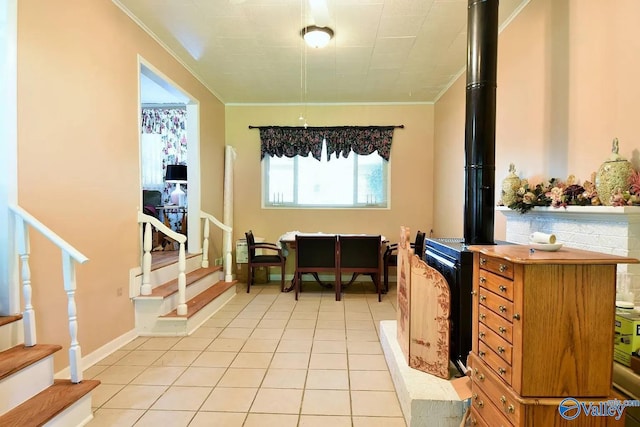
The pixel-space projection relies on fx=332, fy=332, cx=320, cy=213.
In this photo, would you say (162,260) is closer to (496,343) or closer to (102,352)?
(102,352)

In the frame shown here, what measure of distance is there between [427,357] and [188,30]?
358 centimetres

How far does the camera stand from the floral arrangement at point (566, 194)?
5.50 ft

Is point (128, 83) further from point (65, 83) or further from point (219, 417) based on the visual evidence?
point (219, 417)

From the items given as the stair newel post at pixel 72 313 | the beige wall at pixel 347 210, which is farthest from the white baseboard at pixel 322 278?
the stair newel post at pixel 72 313

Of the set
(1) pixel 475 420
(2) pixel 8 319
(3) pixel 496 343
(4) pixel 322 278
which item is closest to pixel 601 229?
(3) pixel 496 343

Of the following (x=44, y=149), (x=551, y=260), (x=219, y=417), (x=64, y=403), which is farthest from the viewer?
(x=44, y=149)

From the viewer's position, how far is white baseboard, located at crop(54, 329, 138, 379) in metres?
2.33

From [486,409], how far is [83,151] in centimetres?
308

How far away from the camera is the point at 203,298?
382cm

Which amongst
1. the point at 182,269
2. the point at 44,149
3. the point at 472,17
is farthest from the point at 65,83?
the point at 472,17

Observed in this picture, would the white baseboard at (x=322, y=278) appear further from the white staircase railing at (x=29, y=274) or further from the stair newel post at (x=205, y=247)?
the white staircase railing at (x=29, y=274)

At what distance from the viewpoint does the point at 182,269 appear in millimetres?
3281

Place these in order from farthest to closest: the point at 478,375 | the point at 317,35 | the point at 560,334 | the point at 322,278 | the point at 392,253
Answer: the point at 322,278 < the point at 392,253 < the point at 317,35 < the point at 478,375 < the point at 560,334

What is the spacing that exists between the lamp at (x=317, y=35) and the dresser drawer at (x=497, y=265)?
2509 millimetres
